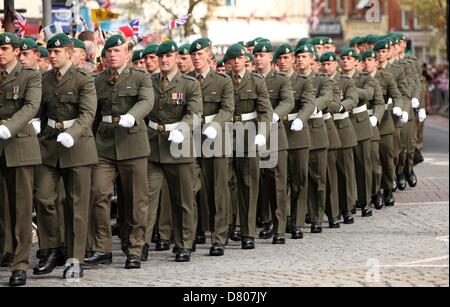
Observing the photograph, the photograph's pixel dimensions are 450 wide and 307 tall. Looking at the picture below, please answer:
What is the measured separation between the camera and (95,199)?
41.9 ft

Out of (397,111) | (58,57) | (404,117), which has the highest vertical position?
(58,57)

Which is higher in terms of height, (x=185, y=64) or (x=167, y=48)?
(x=167, y=48)

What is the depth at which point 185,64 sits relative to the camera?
553 inches

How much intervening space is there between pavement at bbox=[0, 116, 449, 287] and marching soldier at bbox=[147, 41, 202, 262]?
344 millimetres

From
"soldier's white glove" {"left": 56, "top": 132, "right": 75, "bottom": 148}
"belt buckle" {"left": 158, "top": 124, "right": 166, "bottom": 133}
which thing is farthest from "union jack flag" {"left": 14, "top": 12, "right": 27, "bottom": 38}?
"soldier's white glove" {"left": 56, "top": 132, "right": 75, "bottom": 148}

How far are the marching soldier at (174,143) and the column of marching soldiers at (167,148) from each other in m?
0.01

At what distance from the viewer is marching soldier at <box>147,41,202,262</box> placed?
1327cm

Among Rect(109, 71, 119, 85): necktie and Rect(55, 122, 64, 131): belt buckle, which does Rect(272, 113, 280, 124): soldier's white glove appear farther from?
Rect(55, 122, 64, 131): belt buckle

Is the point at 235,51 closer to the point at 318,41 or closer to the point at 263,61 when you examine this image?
the point at 263,61

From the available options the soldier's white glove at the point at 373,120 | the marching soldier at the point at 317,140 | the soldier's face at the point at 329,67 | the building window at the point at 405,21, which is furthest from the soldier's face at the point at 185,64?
the building window at the point at 405,21

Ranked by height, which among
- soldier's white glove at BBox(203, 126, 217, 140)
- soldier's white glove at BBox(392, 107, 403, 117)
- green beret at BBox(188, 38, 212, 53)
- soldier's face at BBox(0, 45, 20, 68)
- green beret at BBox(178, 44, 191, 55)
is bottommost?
soldier's white glove at BBox(392, 107, 403, 117)

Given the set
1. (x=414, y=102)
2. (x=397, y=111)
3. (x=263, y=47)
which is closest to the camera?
(x=263, y=47)

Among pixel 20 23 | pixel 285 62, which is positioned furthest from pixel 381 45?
pixel 20 23

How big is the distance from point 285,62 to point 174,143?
8.02ft
